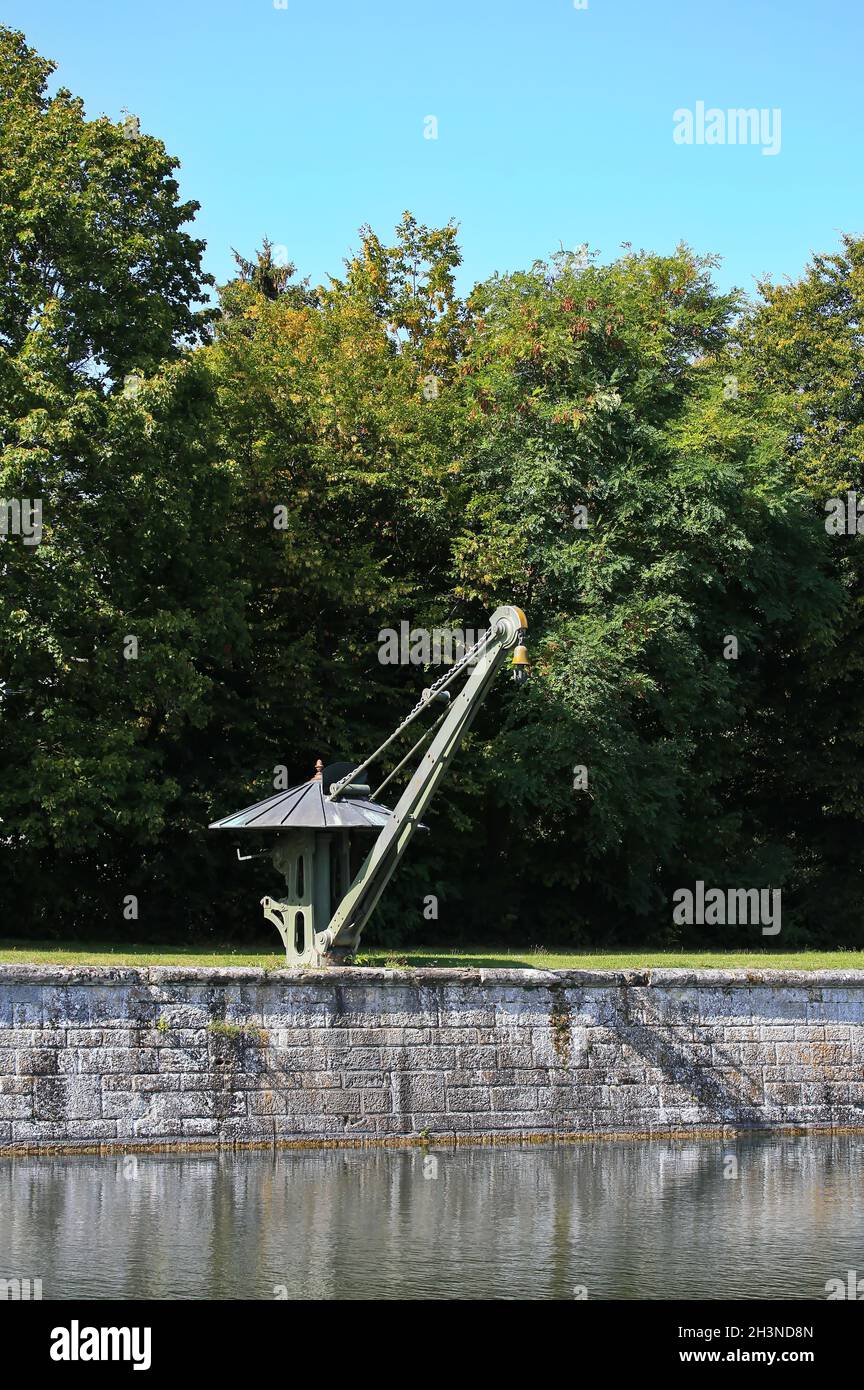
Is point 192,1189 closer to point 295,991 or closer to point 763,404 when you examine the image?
point 295,991

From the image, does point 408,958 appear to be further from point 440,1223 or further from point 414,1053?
point 440,1223

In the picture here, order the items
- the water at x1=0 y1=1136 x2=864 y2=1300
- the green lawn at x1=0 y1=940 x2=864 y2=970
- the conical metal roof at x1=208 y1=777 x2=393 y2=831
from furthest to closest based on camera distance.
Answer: the green lawn at x1=0 y1=940 x2=864 y2=970
the conical metal roof at x1=208 y1=777 x2=393 y2=831
the water at x1=0 y1=1136 x2=864 y2=1300

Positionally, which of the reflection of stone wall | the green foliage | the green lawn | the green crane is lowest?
the reflection of stone wall

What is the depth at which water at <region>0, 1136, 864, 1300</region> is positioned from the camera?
37.0 feet

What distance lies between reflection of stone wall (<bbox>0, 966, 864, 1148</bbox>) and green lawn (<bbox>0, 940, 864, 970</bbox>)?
2.36 feet

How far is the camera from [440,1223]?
13227mm

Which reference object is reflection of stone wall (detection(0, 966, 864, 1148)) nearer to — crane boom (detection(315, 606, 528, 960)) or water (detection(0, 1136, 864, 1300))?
water (detection(0, 1136, 864, 1300))

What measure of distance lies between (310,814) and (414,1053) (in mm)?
2823

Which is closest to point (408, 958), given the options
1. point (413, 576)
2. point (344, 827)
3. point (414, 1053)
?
point (414, 1053)

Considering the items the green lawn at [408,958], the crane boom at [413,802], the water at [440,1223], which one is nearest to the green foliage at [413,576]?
the green lawn at [408,958]

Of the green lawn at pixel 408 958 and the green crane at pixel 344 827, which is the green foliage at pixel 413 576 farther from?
the green crane at pixel 344 827

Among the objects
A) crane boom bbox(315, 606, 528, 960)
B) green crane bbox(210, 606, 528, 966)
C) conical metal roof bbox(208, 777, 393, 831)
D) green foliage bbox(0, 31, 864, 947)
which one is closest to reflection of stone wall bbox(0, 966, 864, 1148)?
crane boom bbox(315, 606, 528, 960)
